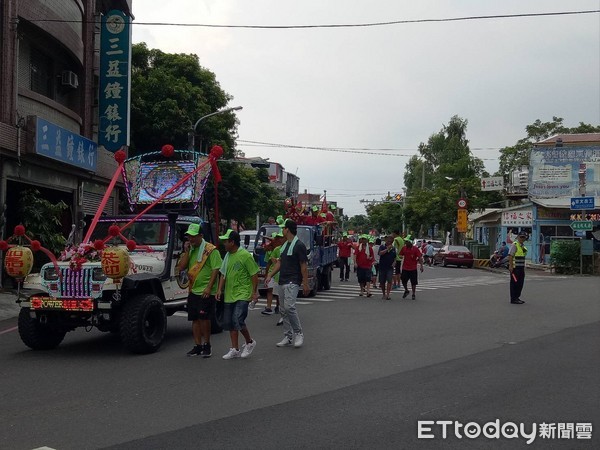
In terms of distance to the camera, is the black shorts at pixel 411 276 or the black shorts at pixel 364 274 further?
the black shorts at pixel 364 274

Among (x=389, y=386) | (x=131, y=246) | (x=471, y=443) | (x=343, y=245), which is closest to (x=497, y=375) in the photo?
(x=389, y=386)

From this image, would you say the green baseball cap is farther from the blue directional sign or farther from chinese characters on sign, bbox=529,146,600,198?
chinese characters on sign, bbox=529,146,600,198

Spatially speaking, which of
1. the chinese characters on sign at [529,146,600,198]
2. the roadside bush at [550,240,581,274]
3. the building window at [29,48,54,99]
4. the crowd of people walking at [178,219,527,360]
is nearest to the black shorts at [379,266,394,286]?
the crowd of people walking at [178,219,527,360]

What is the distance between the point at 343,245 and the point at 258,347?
49.7 feet

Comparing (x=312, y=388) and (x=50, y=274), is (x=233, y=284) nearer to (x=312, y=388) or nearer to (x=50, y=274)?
(x=312, y=388)

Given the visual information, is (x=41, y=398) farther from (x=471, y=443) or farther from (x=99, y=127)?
(x=99, y=127)

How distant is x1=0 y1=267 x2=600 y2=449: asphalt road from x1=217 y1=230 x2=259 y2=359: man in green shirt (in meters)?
0.38

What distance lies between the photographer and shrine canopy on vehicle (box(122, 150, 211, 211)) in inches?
497

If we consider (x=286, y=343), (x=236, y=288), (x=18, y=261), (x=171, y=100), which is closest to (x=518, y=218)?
(x=171, y=100)

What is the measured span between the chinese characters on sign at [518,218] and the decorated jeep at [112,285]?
3428cm

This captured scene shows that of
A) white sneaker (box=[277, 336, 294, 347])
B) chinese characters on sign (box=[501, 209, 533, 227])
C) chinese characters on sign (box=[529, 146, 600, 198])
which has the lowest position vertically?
white sneaker (box=[277, 336, 294, 347])

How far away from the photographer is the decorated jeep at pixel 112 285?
30.0ft

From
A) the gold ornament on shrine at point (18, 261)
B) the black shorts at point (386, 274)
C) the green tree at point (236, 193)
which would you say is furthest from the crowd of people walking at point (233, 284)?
the green tree at point (236, 193)

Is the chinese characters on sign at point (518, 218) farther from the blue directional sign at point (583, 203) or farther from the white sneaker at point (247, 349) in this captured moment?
the white sneaker at point (247, 349)
